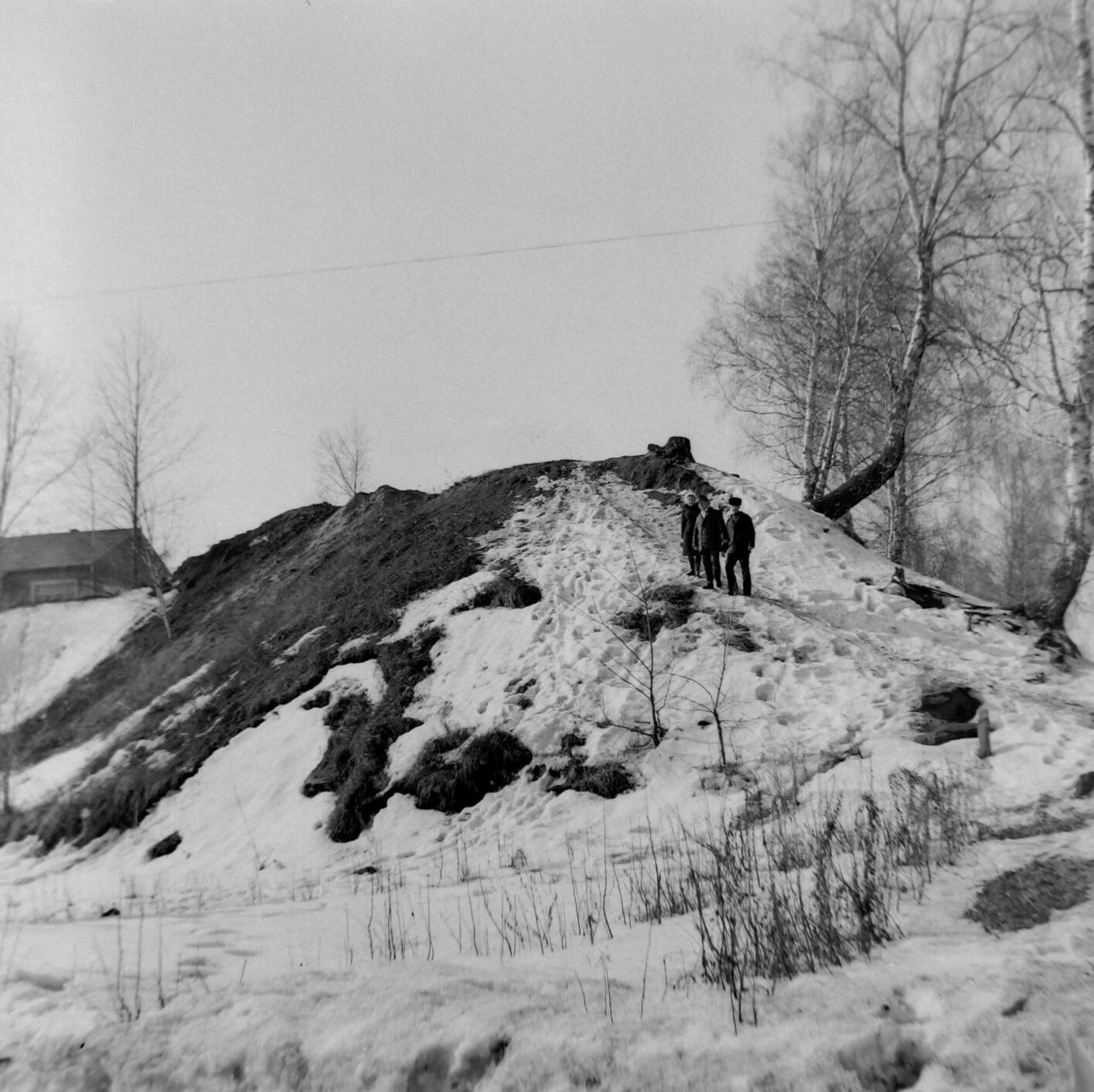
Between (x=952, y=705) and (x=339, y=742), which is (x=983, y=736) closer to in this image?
(x=952, y=705)

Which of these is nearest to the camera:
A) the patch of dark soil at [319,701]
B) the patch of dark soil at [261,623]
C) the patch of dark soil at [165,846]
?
the patch of dark soil at [165,846]

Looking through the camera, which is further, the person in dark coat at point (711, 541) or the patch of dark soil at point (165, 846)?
the person in dark coat at point (711, 541)

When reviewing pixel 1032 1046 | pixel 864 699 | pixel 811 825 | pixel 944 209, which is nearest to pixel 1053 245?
pixel 944 209

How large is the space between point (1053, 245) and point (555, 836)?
35.4ft

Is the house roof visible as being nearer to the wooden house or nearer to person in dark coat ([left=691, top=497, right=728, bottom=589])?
the wooden house

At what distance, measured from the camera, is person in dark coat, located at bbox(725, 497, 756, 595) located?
10234 mm

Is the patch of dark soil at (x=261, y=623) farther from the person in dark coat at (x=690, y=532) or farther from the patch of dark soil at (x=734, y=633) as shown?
the patch of dark soil at (x=734, y=633)

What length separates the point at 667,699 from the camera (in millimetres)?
8758

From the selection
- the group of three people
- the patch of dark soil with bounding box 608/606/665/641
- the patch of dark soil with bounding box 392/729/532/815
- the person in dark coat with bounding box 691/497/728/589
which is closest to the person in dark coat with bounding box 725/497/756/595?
the group of three people

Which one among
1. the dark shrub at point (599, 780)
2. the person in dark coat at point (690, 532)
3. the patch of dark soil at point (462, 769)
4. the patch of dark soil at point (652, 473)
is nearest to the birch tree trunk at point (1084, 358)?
the person in dark coat at point (690, 532)

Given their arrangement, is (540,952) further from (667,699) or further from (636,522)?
(636,522)

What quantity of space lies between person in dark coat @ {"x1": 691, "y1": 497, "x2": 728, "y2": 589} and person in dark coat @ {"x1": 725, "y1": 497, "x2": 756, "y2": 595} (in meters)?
0.23

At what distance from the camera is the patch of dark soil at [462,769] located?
25.9 feet

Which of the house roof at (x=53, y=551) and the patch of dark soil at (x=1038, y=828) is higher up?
the house roof at (x=53, y=551)
